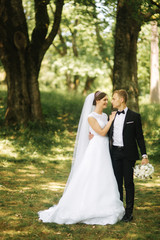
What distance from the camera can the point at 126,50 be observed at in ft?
39.7

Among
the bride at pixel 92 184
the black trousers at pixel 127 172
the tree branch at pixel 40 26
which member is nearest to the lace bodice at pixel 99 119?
the bride at pixel 92 184

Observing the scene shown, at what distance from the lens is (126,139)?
Answer: 5199 mm

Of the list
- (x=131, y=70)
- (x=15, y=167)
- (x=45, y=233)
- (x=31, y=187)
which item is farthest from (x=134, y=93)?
(x=45, y=233)

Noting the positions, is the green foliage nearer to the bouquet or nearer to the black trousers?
the black trousers

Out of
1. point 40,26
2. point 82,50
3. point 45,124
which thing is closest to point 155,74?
point 82,50

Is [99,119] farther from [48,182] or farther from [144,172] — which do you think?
[48,182]

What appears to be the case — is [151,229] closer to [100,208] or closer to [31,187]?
[100,208]

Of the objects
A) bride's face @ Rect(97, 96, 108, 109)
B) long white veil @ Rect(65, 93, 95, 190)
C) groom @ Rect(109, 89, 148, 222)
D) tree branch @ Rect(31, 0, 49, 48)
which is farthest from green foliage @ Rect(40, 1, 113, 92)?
groom @ Rect(109, 89, 148, 222)

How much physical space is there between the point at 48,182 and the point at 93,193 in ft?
10.1

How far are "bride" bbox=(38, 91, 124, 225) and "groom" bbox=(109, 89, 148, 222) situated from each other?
0.14 m

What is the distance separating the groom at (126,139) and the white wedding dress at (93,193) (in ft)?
0.71

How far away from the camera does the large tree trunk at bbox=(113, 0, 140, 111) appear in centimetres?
1186

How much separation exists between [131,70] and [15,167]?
5.85 meters

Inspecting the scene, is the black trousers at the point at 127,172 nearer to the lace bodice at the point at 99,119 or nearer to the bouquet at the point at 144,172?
the bouquet at the point at 144,172
